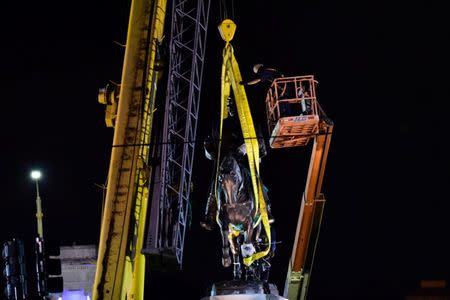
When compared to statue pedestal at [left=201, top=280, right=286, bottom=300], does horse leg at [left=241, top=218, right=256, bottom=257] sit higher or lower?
higher

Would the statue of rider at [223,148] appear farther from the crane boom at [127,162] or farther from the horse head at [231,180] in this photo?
the crane boom at [127,162]

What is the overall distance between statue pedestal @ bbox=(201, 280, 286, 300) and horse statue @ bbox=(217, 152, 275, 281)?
0.45m

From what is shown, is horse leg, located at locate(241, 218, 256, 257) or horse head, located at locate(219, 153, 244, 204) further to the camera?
horse head, located at locate(219, 153, 244, 204)

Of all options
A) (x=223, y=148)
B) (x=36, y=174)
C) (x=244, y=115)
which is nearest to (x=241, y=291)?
(x=223, y=148)

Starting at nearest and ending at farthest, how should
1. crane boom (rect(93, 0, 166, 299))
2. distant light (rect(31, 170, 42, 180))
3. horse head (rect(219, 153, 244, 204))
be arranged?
crane boom (rect(93, 0, 166, 299)) → horse head (rect(219, 153, 244, 204)) → distant light (rect(31, 170, 42, 180))

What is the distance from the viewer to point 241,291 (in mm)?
18641

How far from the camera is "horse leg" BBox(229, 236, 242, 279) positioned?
19.3 m

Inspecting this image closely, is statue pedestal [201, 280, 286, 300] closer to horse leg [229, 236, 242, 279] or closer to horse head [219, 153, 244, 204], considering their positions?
horse leg [229, 236, 242, 279]

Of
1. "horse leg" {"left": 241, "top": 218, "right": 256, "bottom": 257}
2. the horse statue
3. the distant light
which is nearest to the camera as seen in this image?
"horse leg" {"left": 241, "top": 218, "right": 256, "bottom": 257}

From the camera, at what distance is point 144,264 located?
67.7 ft

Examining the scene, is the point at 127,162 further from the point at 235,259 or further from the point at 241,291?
the point at 241,291

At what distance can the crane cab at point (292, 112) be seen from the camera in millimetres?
19266

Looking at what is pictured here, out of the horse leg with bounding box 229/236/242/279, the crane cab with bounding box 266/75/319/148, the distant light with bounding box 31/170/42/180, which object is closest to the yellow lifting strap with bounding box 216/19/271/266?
the horse leg with bounding box 229/236/242/279

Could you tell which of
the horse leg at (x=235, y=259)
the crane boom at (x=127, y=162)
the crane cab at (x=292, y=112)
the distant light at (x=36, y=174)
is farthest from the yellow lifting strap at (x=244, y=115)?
the distant light at (x=36, y=174)
